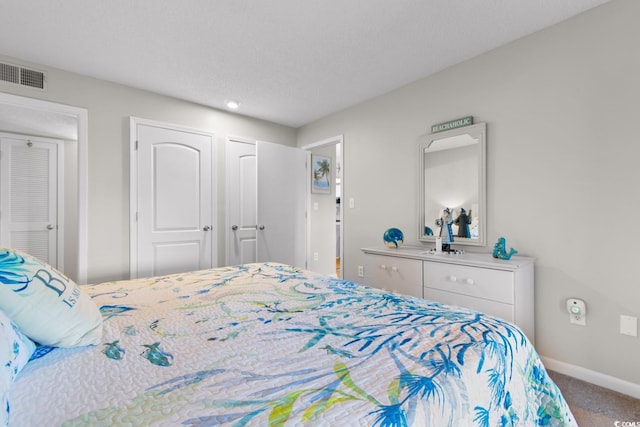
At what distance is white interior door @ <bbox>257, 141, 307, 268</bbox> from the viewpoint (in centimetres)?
392

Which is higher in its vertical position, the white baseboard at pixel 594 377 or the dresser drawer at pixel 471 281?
the dresser drawer at pixel 471 281

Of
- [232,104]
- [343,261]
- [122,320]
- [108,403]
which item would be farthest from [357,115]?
[108,403]

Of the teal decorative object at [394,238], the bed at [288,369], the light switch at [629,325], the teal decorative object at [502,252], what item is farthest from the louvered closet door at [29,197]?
the light switch at [629,325]

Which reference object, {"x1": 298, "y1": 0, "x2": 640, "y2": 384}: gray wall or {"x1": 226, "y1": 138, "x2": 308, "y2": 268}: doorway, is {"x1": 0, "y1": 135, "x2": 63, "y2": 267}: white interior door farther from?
{"x1": 298, "y1": 0, "x2": 640, "y2": 384}: gray wall

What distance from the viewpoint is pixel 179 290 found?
162cm

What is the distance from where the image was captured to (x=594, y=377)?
192 cm

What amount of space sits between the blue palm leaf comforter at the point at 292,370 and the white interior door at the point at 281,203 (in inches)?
102

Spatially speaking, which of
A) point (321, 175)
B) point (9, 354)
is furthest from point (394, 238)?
point (9, 354)

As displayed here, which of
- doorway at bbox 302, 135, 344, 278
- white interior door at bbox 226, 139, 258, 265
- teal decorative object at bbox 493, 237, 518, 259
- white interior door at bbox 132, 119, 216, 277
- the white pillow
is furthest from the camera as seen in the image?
doorway at bbox 302, 135, 344, 278

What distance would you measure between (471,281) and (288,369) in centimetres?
177

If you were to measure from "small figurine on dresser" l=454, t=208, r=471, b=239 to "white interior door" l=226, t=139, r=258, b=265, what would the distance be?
97.1 inches

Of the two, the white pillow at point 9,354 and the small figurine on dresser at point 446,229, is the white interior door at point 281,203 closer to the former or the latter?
the small figurine on dresser at point 446,229

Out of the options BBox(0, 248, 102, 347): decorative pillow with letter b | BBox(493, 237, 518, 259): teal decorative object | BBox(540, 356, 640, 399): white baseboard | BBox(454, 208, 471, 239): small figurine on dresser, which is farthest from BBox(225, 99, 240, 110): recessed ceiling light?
BBox(540, 356, 640, 399): white baseboard

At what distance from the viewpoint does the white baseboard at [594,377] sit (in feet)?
5.85
